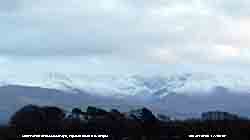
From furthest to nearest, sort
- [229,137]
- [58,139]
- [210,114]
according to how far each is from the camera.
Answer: [210,114] → [229,137] → [58,139]

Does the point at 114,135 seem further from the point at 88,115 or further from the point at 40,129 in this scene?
the point at 88,115

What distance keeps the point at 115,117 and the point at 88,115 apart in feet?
39.9

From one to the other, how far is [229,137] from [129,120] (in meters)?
37.8

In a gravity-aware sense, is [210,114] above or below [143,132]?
above

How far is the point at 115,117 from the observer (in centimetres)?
14338

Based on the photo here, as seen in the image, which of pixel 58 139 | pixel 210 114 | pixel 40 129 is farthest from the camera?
pixel 210 114

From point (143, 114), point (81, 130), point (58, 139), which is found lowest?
point (58, 139)

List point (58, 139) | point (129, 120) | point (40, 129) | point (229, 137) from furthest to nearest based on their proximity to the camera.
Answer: point (129, 120), point (40, 129), point (229, 137), point (58, 139)

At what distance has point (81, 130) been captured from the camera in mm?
116625

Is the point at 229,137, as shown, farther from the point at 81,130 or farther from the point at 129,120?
the point at 129,120

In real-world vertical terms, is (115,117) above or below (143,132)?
above

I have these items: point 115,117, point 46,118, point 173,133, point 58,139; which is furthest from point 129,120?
point 58,139

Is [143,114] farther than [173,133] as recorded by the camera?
Yes

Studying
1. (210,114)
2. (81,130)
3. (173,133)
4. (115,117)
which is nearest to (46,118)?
(115,117)
